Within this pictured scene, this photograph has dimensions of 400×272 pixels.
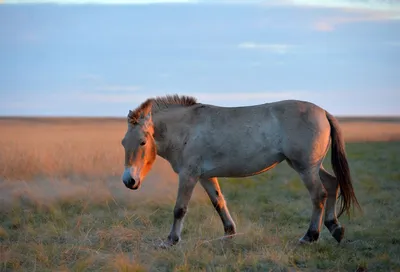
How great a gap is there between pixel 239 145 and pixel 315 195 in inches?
49.8

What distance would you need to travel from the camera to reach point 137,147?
733 cm

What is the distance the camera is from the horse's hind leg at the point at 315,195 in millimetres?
7480

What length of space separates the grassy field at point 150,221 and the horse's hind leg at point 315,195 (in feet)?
0.56

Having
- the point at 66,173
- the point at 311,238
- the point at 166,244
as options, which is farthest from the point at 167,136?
the point at 66,173

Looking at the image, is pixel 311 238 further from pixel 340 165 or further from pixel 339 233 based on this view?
pixel 340 165

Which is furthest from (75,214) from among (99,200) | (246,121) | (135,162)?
(246,121)

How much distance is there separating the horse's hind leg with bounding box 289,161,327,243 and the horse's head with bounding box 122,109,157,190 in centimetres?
210

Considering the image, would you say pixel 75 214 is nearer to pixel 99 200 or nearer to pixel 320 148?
pixel 99 200

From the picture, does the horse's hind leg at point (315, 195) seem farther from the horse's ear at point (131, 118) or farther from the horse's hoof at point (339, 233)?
the horse's ear at point (131, 118)

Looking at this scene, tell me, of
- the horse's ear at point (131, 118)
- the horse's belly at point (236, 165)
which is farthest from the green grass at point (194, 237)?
the horse's ear at point (131, 118)

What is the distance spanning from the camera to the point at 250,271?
623cm

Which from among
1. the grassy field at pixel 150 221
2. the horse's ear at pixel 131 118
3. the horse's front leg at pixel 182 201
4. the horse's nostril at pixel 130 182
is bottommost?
the grassy field at pixel 150 221

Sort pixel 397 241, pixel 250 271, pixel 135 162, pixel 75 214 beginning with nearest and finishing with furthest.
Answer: pixel 250 271
pixel 135 162
pixel 397 241
pixel 75 214

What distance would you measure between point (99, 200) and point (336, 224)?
5091 millimetres
